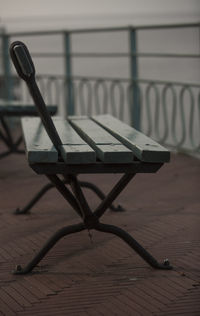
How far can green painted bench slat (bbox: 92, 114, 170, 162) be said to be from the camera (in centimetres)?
341

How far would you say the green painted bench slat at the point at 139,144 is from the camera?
341cm

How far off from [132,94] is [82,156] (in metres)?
4.57

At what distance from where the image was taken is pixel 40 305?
3146mm

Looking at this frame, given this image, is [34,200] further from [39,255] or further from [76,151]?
[76,151]

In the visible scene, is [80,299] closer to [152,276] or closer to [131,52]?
[152,276]

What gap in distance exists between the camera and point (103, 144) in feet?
11.9

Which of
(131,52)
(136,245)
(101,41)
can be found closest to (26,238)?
(136,245)

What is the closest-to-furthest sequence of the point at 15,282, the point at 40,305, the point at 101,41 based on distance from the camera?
the point at 40,305 < the point at 15,282 < the point at 101,41

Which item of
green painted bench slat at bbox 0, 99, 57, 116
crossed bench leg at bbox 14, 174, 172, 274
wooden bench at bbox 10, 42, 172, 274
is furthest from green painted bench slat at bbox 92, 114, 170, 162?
green painted bench slat at bbox 0, 99, 57, 116

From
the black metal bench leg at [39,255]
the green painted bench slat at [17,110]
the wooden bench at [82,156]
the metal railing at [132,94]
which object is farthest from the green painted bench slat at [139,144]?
the metal railing at [132,94]

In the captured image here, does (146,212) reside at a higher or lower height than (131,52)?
lower

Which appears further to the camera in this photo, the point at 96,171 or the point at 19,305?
the point at 96,171

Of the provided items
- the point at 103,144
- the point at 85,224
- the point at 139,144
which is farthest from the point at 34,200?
the point at 139,144

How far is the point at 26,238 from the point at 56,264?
561 millimetres
